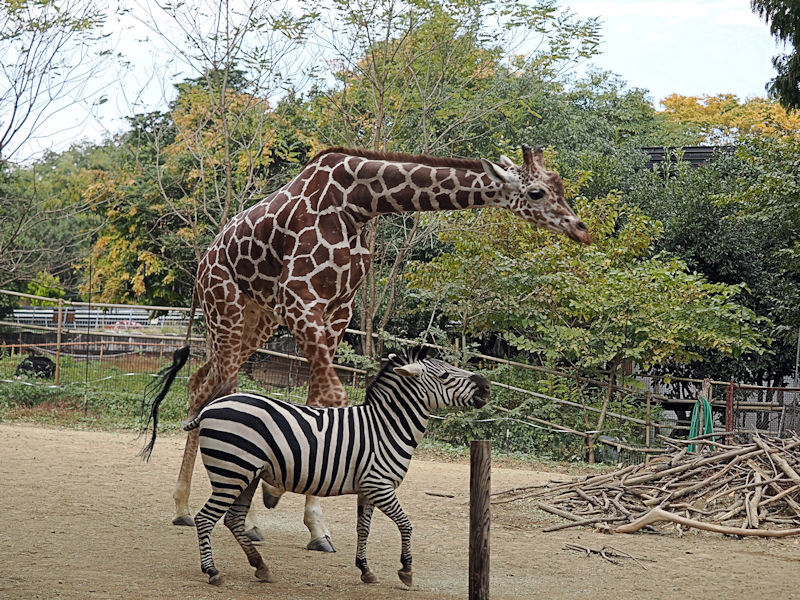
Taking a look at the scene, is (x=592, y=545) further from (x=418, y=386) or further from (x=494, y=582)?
(x=418, y=386)

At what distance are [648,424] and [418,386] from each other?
7.94m

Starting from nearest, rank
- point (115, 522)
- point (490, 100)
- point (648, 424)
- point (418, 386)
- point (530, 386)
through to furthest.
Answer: point (418, 386) → point (115, 522) → point (648, 424) → point (530, 386) → point (490, 100)

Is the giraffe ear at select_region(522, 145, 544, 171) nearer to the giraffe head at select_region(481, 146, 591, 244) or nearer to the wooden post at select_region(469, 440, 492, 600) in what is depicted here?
the giraffe head at select_region(481, 146, 591, 244)

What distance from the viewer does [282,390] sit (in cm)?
1516

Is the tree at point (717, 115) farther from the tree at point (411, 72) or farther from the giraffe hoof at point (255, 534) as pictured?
the giraffe hoof at point (255, 534)

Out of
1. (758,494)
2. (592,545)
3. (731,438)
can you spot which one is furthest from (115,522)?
(731,438)

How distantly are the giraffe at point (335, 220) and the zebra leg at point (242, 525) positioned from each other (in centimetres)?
107

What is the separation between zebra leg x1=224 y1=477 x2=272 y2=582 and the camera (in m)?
5.33

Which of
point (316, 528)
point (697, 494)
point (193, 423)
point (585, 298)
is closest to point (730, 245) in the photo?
point (585, 298)

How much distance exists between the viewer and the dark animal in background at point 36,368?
15167 millimetres

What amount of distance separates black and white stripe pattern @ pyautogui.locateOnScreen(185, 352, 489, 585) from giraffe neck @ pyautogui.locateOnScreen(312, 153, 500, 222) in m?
1.28

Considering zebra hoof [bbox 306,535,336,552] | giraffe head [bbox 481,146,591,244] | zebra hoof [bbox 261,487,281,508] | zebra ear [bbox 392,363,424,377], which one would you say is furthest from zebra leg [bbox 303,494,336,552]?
giraffe head [bbox 481,146,591,244]

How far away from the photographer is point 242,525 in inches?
211

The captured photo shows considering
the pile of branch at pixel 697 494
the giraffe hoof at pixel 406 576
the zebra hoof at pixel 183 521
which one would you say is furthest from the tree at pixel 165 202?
the giraffe hoof at pixel 406 576
